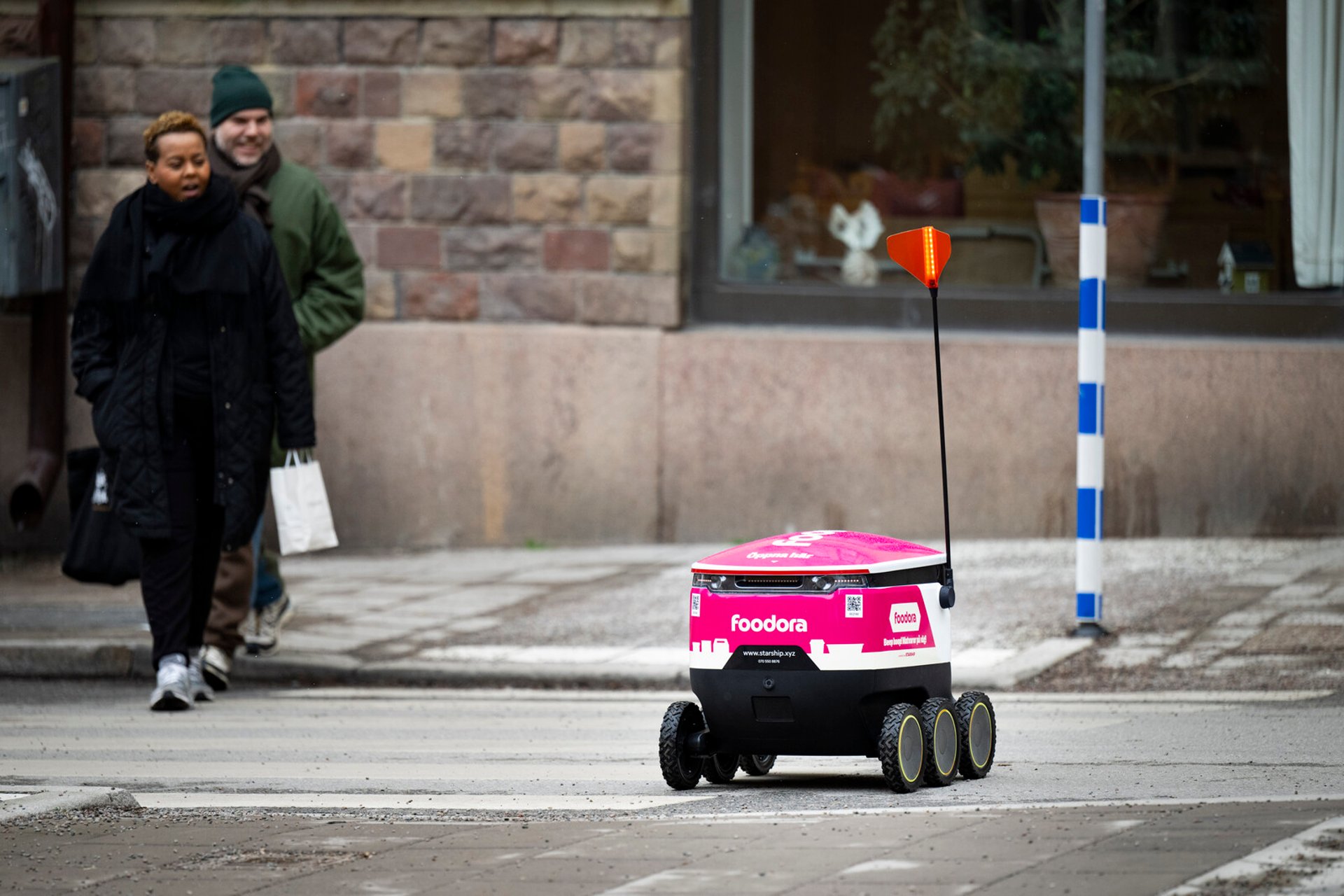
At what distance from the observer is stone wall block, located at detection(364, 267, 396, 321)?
11328 mm

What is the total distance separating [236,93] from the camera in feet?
26.6

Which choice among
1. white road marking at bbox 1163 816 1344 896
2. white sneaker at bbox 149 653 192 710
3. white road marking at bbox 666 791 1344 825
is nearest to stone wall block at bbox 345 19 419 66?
white sneaker at bbox 149 653 192 710

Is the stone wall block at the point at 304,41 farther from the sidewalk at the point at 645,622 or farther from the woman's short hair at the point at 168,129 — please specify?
the woman's short hair at the point at 168,129

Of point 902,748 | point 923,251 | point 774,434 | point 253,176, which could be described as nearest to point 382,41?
point 774,434

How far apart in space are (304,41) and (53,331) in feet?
6.61

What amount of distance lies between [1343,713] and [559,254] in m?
5.51

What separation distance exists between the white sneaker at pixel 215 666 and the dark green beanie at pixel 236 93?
199cm

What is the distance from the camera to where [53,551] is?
11570mm

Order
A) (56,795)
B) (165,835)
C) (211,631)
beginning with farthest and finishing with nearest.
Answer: (211,631)
(56,795)
(165,835)

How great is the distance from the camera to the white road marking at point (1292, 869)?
405cm

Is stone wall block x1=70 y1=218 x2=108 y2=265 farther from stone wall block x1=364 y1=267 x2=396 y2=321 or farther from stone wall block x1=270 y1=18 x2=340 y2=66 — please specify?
stone wall block x1=364 y1=267 x2=396 y2=321

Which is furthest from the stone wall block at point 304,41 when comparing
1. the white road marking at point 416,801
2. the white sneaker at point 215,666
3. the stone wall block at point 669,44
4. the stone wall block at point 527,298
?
the white road marking at point 416,801

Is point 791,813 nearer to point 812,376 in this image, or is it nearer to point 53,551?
point 812,376

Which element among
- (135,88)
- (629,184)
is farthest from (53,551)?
(629,184)
